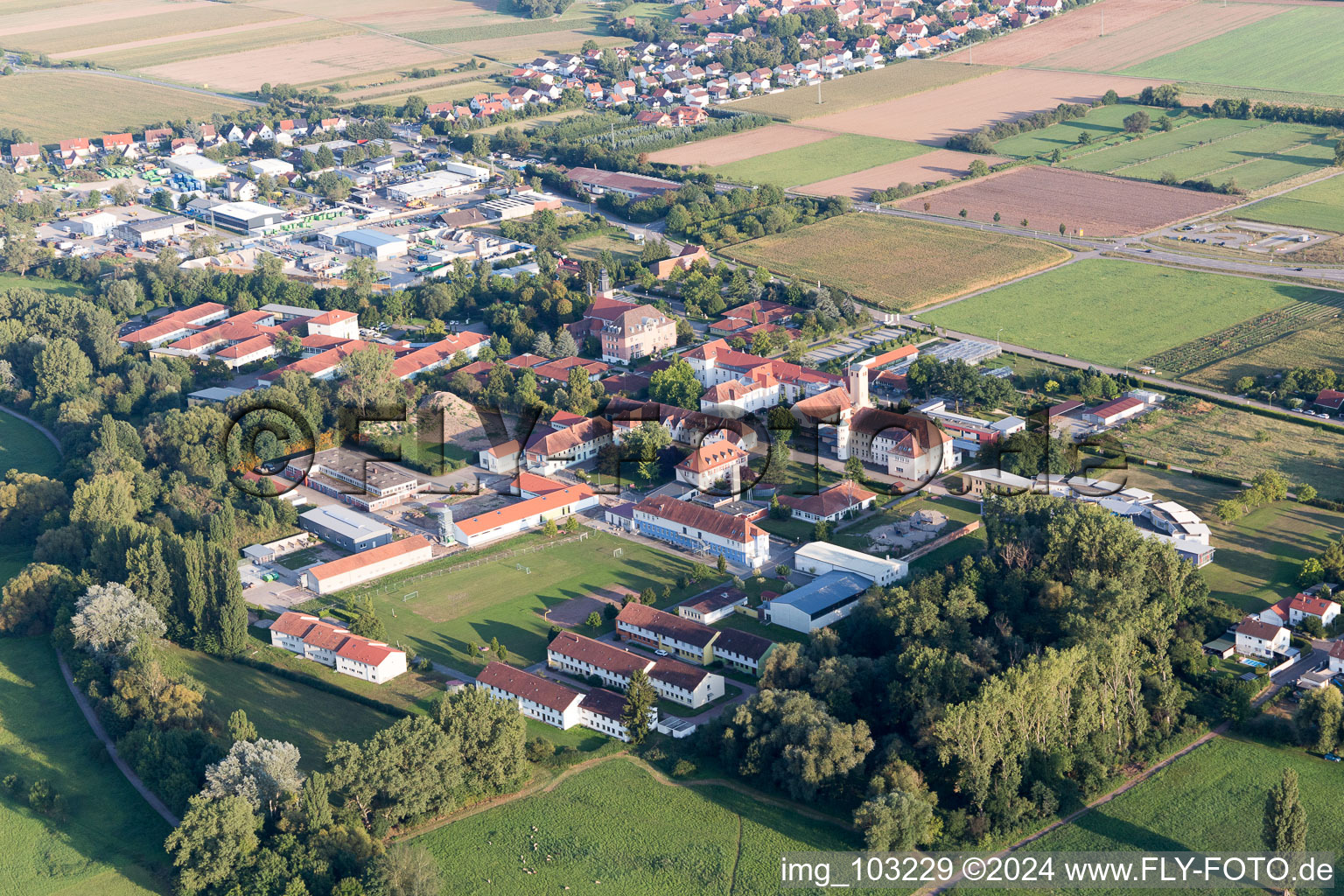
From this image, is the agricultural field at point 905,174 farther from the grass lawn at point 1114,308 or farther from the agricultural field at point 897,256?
the grass lawn at point 1114,308

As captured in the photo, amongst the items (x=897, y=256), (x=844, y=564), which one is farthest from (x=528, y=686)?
(x=897, y=256)

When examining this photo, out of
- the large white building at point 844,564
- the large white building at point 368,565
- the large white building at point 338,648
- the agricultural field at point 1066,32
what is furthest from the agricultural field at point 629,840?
the agricultural field at point 1066,32

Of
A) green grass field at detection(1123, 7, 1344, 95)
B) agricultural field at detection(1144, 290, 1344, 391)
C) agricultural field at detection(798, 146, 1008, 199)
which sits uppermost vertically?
green grass field at detection(1123, 7, 1344, 95)

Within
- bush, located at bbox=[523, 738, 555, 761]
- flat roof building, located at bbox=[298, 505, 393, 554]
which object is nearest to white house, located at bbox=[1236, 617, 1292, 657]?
bush, located at bbox=[523, 738, 555, 761]

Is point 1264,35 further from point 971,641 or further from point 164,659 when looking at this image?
point 164,659

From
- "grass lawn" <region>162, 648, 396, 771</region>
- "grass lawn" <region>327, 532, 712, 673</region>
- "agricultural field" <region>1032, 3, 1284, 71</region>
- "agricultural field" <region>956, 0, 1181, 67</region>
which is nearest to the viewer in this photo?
"grass lawn" <region>162, 648, 396, 771</region>

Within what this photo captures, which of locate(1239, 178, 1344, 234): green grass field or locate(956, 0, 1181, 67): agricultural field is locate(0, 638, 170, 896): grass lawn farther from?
locate(956, 0, 1181, 67): agricultural field

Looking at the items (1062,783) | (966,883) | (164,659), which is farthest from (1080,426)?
(164,659)

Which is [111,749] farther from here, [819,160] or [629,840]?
[819,160]
